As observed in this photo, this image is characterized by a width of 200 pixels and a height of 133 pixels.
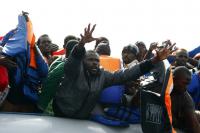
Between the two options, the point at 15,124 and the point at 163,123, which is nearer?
the point at 15,124

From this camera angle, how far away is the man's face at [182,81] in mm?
4633

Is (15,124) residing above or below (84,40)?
below

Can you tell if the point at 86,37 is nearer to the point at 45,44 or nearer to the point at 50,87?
the point at 50,87

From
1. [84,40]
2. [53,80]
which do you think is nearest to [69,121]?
[53,80]

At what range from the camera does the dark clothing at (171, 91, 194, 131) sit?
4617 mm

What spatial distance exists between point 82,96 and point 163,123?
767 millimetres

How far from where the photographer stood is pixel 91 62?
4352 millimetres

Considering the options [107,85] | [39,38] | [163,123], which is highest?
[39,38]

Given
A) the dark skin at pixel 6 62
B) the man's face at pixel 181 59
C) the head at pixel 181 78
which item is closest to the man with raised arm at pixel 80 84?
the dark skin at pixel 6 62

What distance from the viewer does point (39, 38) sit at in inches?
217

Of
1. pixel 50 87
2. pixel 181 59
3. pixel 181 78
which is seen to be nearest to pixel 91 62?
pixel 50 87

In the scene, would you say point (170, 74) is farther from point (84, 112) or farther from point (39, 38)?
point (39, 38)

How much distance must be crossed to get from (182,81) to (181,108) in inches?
10.3

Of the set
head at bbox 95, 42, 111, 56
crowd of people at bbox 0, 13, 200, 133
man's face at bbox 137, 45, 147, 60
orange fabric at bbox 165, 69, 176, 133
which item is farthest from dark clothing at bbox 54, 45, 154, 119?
man's face at bbox 137, 45, 147, 60
